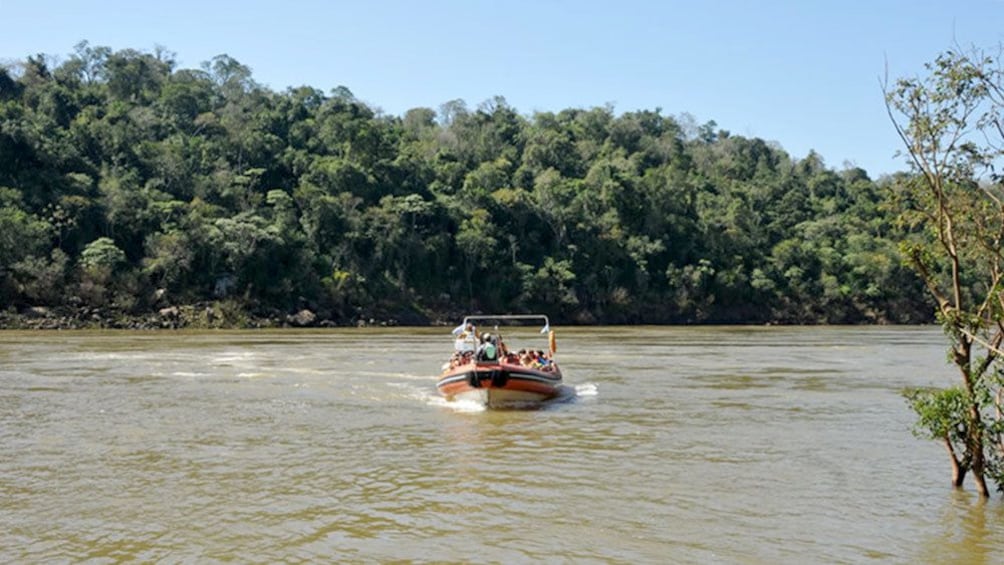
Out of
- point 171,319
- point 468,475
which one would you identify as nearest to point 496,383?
point 468,475

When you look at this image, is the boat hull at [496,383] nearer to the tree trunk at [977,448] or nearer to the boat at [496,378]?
the boat at [496,378]

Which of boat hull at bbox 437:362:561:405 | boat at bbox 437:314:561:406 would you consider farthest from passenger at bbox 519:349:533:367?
boat hull at bbox 437:362:561:405

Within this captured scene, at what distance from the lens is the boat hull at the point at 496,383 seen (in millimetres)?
19594

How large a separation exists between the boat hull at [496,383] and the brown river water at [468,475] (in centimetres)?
40

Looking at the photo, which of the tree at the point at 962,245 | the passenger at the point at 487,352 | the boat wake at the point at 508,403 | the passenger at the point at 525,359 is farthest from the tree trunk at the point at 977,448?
the passenger at the point at 525,359

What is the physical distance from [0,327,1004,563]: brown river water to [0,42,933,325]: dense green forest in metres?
35.1

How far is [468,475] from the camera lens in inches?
497

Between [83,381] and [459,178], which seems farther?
[459,178]

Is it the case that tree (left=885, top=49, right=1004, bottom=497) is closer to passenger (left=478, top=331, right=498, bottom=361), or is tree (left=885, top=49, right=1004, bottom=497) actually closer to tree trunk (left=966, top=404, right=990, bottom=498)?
tree trunk (left=966, top=404, right=990, bottom=498)

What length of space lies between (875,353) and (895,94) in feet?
101

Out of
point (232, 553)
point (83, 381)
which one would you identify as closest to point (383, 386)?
point (83, 381)

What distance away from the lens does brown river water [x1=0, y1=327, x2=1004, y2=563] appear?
30.3 ft

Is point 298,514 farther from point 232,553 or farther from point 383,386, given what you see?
point 383,386

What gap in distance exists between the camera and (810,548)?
9156 millimetres
